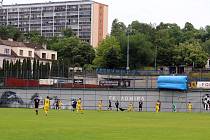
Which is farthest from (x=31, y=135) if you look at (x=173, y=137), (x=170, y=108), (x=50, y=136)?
(x=170, y=108)

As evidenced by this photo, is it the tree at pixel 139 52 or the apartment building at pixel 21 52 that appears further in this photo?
the tree at pixel 139 52

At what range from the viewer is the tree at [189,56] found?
15050cm

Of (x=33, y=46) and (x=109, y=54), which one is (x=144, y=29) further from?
(x=33, y=46)

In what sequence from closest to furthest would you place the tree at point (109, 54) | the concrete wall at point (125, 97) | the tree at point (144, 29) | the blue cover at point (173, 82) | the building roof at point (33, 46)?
the blue cover at point (173, 82)
the concrete wall at point (125, 97)
the tree at point (109, 54)
the building roof at point (33, 46)
the tree at point (144, 29)

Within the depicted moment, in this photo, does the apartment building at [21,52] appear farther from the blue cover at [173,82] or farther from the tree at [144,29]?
the blue cover at [173,82]

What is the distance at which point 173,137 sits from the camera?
88.3ft

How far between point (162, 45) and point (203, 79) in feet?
264

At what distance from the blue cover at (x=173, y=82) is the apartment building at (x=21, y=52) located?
66.3 m

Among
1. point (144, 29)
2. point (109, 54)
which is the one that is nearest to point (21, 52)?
point (109, 54)

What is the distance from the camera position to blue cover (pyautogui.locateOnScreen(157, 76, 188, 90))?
74250 millimetres

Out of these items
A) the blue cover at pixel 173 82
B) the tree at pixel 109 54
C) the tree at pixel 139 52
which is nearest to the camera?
the blue cover at pixel 173 82

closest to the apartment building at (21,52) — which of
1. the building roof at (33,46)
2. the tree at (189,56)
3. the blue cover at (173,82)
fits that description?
the building roof at (33,46)

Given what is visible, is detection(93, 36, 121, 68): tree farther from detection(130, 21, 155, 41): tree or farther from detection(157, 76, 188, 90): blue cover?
detection(157, 76, 188, 90): blue cover

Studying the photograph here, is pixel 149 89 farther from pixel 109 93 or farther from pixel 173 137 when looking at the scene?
pixel 173 137
